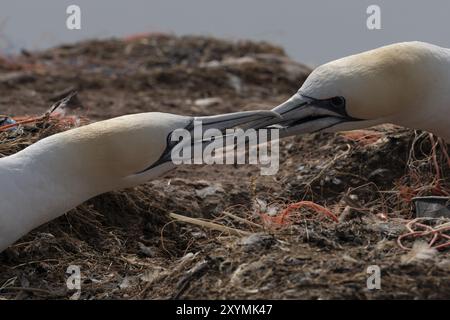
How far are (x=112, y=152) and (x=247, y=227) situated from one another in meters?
1.53

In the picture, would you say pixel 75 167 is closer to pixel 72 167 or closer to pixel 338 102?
pixel 72 167

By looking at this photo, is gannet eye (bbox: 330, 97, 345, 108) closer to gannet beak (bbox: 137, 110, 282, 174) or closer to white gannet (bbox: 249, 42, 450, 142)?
white gannet (bbox: 249, 42, 450, 142)

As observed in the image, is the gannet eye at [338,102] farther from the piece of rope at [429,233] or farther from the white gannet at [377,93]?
the piece of rope at [429,233]

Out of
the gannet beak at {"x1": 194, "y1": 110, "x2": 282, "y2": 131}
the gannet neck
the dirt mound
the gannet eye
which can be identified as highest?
the gannet eye

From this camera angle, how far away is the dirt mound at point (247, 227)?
311 inches

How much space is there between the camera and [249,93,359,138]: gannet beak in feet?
31.7

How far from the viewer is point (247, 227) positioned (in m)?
9.95

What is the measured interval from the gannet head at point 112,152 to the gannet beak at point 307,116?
907 mm

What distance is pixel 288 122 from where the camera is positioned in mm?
9875

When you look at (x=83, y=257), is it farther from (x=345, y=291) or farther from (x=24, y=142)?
(x=345, y=291)

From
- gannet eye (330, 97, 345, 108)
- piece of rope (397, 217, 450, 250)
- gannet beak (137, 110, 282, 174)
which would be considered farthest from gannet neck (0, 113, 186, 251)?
piece of rope (397, 217, 450, 250)

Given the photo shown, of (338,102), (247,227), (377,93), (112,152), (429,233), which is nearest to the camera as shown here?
(429,233)

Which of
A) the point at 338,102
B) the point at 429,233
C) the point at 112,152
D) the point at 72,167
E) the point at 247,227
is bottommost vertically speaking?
the point at 247,227

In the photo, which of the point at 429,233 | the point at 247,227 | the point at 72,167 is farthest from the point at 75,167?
the point at 429,233
